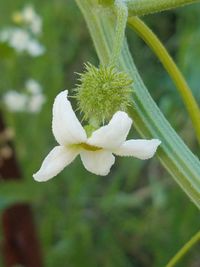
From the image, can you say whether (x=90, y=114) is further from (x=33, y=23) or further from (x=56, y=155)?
(x=33, y=23)

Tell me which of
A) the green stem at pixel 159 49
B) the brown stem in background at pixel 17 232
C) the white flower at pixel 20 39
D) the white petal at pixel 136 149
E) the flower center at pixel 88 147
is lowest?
the white petal at pixel 136 149

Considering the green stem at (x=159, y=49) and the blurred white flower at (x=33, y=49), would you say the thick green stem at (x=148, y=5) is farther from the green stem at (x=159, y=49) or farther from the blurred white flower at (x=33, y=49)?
the blurred white flower at (x=33, y=49)

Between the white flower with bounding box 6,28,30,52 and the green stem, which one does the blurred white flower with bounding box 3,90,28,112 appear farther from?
the green stem

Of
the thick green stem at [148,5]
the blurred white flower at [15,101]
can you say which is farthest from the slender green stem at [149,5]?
the blurred white flower at [15,101]

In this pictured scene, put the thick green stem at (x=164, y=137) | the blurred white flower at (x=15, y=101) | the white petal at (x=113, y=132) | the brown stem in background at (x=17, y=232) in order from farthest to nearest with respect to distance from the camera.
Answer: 1. the blurred white flower at (x=15, y=101)
2. the brown stem in background at (x=17, y=232)
3. the thick green stem at (x=164, y=137)
4. the white petal at (x=113, y=132)

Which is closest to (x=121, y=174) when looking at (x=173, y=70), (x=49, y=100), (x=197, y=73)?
(x=49, y=100)

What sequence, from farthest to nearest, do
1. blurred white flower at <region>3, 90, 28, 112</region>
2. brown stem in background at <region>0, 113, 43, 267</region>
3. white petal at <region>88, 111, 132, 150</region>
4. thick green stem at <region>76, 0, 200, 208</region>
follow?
blurred white flower at <region>3, 90, 28, 112</region>, brown stem in background at <region>0, 113, 43, 267</region>, thick green stem at <region>76, 0, 200, 208</region>, white petal at <region>88, 111, 132, 150</region>

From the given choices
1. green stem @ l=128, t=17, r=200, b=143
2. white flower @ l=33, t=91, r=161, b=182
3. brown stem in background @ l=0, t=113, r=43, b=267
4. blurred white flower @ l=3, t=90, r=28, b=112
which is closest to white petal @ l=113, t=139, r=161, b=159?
white flower @ l=33, t=91, r=161, b=182
